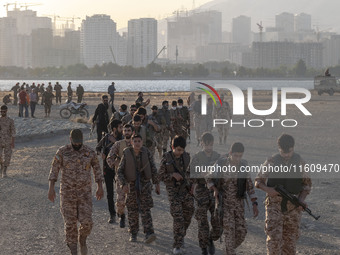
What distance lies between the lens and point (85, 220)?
287 inches

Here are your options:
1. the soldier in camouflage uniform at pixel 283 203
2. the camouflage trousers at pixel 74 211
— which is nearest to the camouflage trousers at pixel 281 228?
the soldier in camouflage uniform at pixel 283 203

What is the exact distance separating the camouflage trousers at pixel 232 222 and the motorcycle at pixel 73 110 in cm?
2533

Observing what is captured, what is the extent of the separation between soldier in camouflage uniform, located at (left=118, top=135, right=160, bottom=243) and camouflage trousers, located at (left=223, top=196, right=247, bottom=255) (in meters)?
1.46

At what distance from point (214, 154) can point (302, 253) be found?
1.66 metres

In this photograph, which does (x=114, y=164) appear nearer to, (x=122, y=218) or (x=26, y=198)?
(x=122, y=218)

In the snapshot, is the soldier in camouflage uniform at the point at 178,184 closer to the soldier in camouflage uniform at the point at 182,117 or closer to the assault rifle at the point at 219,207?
the assault rifle at the point at 219,207

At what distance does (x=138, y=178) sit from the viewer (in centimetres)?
805

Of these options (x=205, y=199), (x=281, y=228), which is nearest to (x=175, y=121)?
(x=205, y=199)

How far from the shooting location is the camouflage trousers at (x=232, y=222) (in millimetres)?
6797

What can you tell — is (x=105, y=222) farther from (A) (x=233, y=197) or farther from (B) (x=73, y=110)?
(B) (x=73, y=110)

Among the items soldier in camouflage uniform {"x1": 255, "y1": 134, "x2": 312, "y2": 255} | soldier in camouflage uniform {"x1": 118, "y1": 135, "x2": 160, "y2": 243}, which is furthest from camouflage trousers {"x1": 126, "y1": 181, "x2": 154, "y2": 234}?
soldier in camouflage uniform {"x1": 255, "y1": 134, "x2": 312, "y2": 255}

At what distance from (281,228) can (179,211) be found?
1.62 meters

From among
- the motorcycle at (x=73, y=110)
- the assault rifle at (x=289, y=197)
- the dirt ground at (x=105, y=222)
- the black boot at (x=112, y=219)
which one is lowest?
the dirt ground at (x=105, y=222)

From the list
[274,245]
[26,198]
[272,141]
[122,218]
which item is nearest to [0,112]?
[26,198]
